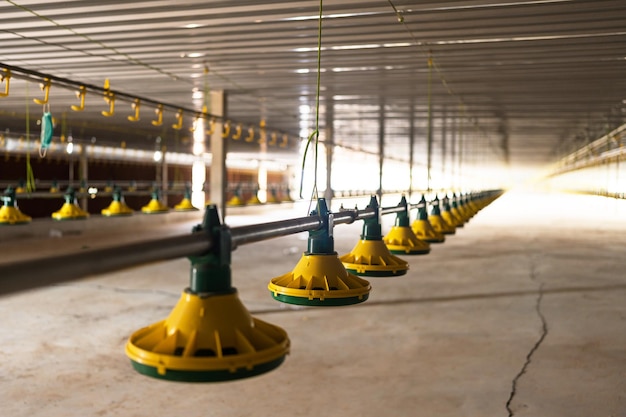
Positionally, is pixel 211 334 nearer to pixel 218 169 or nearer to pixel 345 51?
pixel 345 51

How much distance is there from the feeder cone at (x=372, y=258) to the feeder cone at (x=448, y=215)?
10.2 feet

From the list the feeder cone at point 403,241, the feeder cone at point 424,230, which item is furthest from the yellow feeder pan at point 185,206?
the feeder cone at point 403,241

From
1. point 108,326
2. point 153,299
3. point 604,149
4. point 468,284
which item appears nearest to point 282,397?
point 108,326

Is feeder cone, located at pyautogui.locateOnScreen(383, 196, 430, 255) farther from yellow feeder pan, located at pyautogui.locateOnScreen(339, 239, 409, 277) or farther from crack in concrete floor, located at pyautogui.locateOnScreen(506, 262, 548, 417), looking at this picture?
crack in concrete floor, located at pyautogui.locateOnScreen(506, 262, 548, 417)

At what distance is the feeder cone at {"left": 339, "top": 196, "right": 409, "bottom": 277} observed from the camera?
124 inches

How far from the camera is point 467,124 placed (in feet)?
60.2

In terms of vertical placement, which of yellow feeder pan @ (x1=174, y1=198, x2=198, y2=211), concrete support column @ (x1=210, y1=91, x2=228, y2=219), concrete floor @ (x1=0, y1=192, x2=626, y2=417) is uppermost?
concrete support column @ (x1=210, y1=91, x2=228, y2=219)

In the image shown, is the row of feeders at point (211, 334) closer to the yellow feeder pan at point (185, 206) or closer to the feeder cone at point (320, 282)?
the feeder cone at point (320, 282)

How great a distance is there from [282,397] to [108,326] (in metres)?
3.00

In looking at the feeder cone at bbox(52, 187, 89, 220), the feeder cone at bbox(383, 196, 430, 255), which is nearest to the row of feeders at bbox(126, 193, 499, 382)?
the feeder cone at bbox(383, 196, 430, 255)

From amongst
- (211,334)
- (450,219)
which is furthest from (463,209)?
(211,334)

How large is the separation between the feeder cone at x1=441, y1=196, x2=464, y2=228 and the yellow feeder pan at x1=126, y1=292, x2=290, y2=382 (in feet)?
16.0

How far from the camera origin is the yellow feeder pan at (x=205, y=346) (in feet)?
4.84

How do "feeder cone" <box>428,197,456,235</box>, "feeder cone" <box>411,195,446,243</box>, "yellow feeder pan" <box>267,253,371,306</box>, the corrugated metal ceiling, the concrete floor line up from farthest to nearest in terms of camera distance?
1. the corrugated metal ceiling
2. "feeder cone" <box>428,197,456,235</box>
3. "feeder cone" <box>411,195,446,243</box>
4. the concrete floor
5. "yellow feeder pan" <box>267,253,371,306</box>
